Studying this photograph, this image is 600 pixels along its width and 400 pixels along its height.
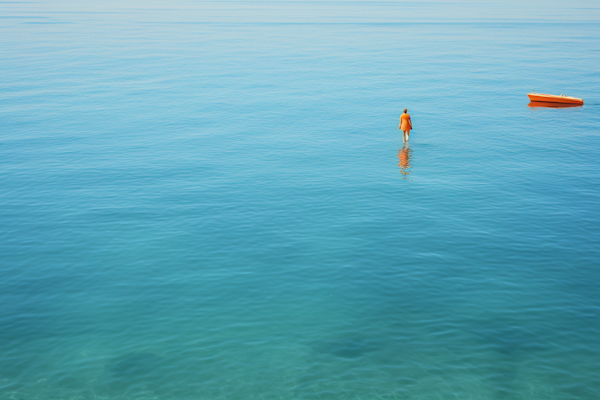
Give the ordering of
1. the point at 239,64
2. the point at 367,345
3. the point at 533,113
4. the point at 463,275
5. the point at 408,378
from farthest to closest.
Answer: the point at 239,64 < the point at 533,113 < the point at 463,275 < the point at 367,345 < the point at 408,378

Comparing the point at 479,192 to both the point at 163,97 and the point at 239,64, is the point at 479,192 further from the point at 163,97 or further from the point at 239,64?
the point at 239,64

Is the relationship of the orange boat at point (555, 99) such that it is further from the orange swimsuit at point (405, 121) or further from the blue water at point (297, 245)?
the orange swimsuit at point (405, 121)

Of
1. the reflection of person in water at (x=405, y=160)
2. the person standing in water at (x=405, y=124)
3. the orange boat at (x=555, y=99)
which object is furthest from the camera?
the orange boat at (x=555, y=99)

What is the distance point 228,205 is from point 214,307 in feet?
39.5

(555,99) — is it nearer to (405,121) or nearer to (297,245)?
(405,121)

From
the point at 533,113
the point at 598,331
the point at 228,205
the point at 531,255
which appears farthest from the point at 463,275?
the point at 533,113

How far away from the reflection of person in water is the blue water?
153 millimetres

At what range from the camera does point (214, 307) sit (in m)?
24.0

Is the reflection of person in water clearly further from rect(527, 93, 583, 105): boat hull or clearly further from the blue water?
rect(527, 93, 583, 105): boat hull

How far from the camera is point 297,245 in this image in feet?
Answer: 97.0

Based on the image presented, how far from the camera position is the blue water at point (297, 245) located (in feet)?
65.9

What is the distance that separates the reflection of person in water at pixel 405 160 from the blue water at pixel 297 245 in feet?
0.50

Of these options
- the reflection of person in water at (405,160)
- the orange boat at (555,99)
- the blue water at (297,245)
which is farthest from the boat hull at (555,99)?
the reflection of person in water at (405,160)

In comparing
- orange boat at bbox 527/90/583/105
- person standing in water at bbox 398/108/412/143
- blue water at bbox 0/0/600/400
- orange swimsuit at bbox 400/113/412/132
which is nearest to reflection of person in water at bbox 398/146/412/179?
blue water at bbox 0/0/600/400
